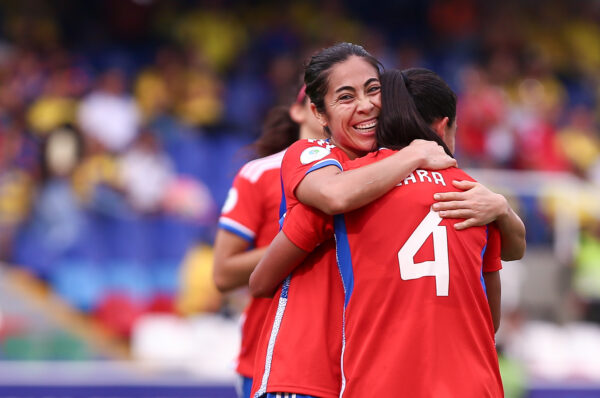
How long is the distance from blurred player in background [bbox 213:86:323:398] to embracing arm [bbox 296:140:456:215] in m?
1.01

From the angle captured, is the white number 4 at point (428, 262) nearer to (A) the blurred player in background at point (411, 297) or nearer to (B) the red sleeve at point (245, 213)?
(A) the blurred player in background at point (411, 297)

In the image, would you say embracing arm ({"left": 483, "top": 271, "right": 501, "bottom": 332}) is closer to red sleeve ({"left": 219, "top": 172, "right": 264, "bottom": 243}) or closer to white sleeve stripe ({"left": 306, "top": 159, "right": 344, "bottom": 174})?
white sleeve stripe ({"left": 306, "top": 159, "right": 344, "bottom": 174})

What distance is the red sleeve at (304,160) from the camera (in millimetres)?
2756

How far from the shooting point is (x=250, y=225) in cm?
376

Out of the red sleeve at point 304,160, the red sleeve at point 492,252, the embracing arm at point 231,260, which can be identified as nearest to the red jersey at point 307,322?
the red sleeve at point 304,160

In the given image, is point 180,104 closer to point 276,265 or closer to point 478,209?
point 276,265

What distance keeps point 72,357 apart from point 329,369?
513 centimetres

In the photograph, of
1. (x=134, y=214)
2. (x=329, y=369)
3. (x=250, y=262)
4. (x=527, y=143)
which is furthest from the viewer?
(x=527, y=143)

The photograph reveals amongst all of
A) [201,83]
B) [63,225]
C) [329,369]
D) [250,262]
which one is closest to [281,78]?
[201,83]

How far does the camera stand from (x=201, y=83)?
10.7m

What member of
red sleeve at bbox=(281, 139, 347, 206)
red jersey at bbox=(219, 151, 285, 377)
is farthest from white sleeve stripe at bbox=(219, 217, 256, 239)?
red sleeve at bbox=(281, 139, 347, 206)

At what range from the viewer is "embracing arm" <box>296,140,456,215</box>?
261 cm

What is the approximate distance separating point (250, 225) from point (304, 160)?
1.01 m

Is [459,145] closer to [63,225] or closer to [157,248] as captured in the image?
[157,248]
